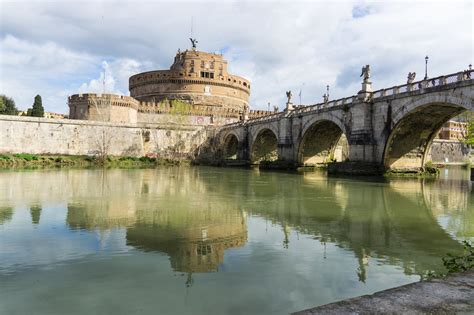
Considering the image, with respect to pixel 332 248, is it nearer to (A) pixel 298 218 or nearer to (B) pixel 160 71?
(A) pixel 298 218

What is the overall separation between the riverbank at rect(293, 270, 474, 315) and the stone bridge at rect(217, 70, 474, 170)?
19220 millimetres

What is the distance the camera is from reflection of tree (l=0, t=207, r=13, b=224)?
33.9 feet

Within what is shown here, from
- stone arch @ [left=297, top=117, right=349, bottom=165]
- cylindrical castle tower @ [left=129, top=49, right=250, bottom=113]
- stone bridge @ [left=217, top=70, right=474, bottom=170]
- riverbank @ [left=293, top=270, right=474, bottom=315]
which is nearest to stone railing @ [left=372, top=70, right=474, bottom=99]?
stone bridge @ [left=217, top=70, right=474, bottom=170]

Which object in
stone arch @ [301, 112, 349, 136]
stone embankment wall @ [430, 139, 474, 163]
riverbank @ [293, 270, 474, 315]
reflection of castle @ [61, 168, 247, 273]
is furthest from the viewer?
stone embankment wall @ [430, 139, 474, 163]

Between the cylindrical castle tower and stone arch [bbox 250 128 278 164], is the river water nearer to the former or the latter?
stone arch [bbox 250 128 278 164]

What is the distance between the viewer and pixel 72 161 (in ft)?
133

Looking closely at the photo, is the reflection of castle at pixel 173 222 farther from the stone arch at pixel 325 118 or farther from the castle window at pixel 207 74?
the castle window at pixel 207 74

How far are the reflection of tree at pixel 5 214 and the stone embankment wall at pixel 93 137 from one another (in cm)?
3434

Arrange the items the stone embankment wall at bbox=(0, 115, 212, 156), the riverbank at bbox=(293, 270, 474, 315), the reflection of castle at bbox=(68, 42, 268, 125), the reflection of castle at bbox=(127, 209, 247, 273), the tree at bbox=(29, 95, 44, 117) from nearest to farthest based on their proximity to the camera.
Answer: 1. the riverbank at bbox=(293, 270, 474, 315)
2. the reflection of castle at bbox=(127, 209, 247, 273)
3. the stone embankment wall at bbox=(0, 115, 212, 156)
4. the tree at bbox=(29, 95, 44, 117)
5. the reflection of castle at bbox=(68, 42, 268, 125)

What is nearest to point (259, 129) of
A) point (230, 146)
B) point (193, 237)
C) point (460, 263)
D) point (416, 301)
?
point (230, 146)

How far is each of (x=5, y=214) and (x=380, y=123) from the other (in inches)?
915

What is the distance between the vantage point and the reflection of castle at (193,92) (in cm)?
5875

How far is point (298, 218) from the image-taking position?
11.6 m

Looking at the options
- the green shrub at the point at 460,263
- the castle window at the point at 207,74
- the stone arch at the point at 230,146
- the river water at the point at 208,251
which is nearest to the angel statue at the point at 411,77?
the river water at the point at 208,251
